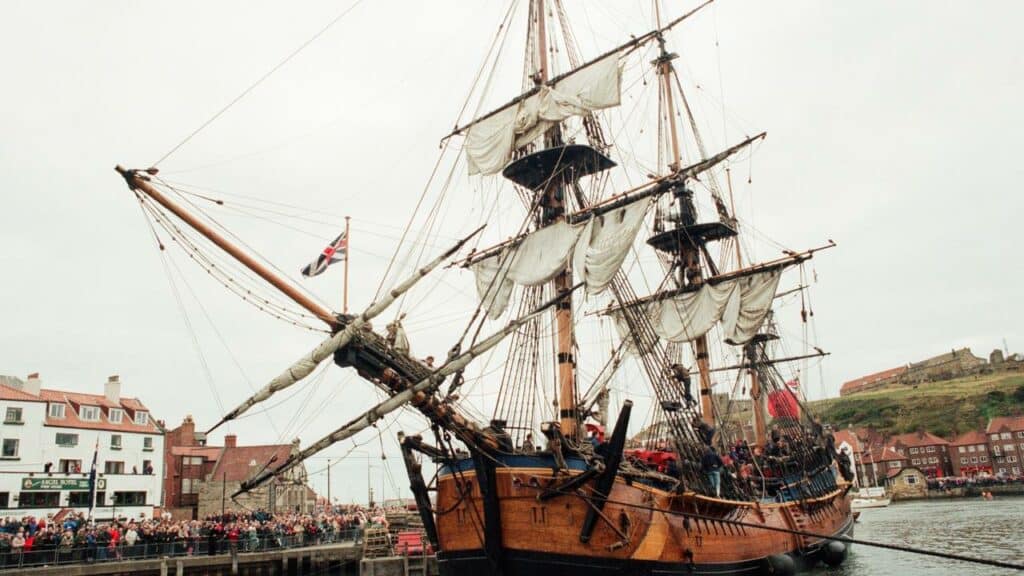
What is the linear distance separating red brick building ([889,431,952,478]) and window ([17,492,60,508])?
11207cm

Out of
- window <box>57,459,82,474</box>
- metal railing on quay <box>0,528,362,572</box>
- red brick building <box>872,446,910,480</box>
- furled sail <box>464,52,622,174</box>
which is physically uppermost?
furled sail <box>464,52,622,174</box>

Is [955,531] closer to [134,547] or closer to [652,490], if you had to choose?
[652,490]

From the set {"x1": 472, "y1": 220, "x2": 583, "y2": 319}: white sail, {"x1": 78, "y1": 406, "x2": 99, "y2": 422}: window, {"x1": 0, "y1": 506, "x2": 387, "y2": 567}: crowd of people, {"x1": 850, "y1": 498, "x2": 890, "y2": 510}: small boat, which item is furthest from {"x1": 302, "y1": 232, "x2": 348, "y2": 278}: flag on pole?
{"x1": 850, "y1": 498, "x2": 890, "y2": 510}: small boat

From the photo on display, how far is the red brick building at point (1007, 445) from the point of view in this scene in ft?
335

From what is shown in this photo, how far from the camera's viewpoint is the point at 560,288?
72.1 feet

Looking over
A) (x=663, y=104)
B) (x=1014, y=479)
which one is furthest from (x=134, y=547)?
(x=1014, y=479)

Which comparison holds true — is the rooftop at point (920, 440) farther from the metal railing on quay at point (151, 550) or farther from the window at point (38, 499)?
the window at point (38, 499)

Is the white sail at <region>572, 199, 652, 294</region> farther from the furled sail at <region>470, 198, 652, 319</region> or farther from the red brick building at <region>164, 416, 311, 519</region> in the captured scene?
the red brick building at <region>164, 416, 311, 519</region>

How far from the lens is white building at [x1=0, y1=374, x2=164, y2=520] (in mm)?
36000

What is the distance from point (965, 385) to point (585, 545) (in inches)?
6090

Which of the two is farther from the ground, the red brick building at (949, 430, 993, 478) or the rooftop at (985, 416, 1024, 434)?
the rooftop at (985, 416, 1024, 434)

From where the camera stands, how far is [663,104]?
38.1 meters

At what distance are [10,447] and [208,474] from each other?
71.6 ft

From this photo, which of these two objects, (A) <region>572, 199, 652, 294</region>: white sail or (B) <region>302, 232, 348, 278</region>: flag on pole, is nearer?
(B) <region>302, 232, 348, 278</region>: flag on pole
